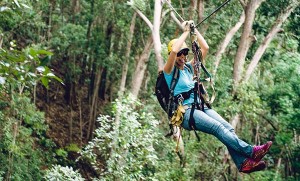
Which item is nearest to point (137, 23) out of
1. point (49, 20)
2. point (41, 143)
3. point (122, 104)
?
point (49, 20)

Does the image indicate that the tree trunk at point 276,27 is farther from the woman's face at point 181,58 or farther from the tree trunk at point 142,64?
the woman's face at point 181,58

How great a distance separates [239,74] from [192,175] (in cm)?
234

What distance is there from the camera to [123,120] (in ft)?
27.1

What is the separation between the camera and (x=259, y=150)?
14.6ft

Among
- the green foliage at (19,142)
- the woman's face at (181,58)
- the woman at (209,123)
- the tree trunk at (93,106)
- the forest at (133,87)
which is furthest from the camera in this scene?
the tree trunk at (93,106)

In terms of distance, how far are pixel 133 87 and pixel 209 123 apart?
9.09m

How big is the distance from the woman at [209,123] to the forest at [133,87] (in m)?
0.46

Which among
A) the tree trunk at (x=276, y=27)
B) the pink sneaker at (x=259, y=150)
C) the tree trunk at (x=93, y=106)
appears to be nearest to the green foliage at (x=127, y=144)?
the tree trunk at (x=276, y=27)

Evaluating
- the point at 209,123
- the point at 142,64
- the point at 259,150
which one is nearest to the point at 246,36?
the point at 142,64

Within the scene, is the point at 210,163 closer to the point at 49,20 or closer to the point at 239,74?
the point at 239,74

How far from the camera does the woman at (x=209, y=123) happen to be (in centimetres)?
455

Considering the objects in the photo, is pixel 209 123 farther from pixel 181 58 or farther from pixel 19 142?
pixel 19 142

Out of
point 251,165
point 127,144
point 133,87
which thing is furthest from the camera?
point 133,87

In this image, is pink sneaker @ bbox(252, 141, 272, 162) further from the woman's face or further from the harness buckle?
the woman's face
